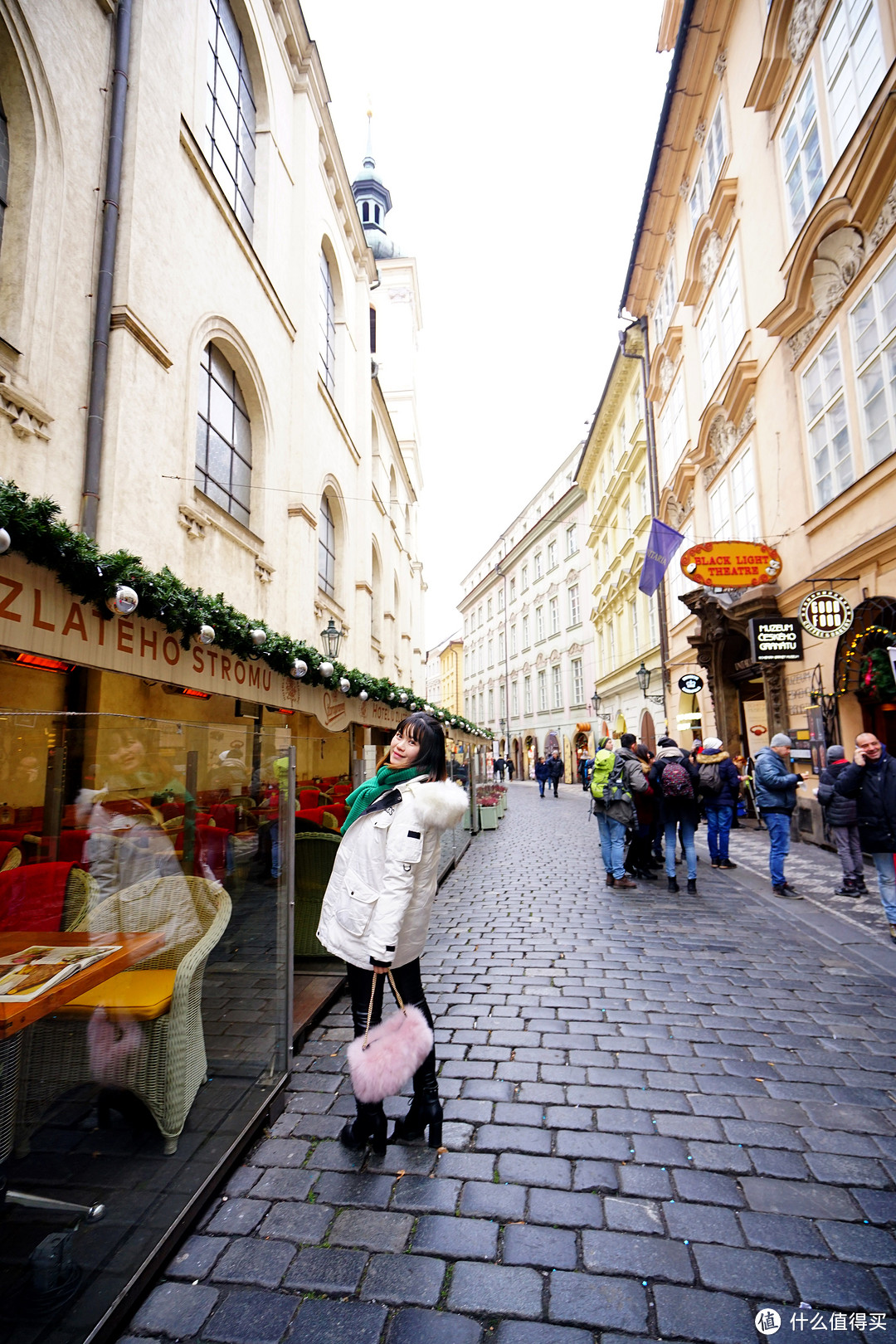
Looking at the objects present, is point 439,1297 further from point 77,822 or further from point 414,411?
point 414,411

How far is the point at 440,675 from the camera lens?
79.8m

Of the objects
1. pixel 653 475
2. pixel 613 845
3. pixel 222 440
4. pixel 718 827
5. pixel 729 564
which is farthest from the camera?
pixel 653 475

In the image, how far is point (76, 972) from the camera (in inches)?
84.5

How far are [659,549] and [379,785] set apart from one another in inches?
494

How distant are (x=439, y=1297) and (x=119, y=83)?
34.8 feet

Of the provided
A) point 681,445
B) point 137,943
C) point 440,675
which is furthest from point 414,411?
point 440,675

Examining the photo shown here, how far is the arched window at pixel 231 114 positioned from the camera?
10281 millimetres

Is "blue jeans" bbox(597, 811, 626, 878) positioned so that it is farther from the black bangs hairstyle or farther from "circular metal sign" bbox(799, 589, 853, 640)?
the black bangs hairstyle

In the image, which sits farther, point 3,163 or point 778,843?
point 778,843

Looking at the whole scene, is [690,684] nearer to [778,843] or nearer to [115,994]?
[778,843]

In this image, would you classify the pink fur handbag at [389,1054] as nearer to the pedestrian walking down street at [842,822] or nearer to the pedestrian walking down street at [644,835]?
the pedestrian walking down street at [842,822]

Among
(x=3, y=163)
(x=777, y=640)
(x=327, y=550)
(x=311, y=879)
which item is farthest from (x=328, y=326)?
(x=311, y=879)

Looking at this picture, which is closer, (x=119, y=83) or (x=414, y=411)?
(x=119, y=83)

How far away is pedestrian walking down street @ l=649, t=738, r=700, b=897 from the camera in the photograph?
7.35 meters
